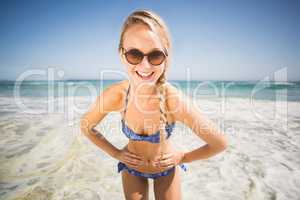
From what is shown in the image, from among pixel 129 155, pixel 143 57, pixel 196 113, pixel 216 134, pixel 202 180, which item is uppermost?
pixel 143 57

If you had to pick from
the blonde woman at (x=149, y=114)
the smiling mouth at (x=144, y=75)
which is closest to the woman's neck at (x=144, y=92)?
the blonde woman at (x=149, y=114)

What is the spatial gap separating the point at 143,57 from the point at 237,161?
3.53m

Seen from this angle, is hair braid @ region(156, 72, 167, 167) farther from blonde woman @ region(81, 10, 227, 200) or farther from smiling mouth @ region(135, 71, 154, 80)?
smiling mouth @ region(135, 71, 154, 80)

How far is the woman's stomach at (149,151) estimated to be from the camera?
1870 millimetres

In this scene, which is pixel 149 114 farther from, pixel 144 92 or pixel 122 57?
pixel 122 57

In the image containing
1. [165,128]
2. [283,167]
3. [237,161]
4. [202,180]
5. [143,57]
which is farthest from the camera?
[237,161]

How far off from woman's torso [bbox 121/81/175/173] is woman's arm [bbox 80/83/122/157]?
107 millimetres

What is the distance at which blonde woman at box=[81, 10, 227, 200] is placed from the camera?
162cm

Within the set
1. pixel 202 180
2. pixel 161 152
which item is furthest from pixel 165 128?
pixel 202 180

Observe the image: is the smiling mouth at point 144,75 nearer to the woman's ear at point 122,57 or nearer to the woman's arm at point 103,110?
the woman's ear at point 122,57

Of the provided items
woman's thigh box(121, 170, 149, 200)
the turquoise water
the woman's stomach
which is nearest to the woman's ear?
the woman's stomach

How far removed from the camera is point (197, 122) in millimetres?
1699

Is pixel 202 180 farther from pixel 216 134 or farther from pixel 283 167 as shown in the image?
pixel 216 134

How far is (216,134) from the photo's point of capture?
5.52ft
